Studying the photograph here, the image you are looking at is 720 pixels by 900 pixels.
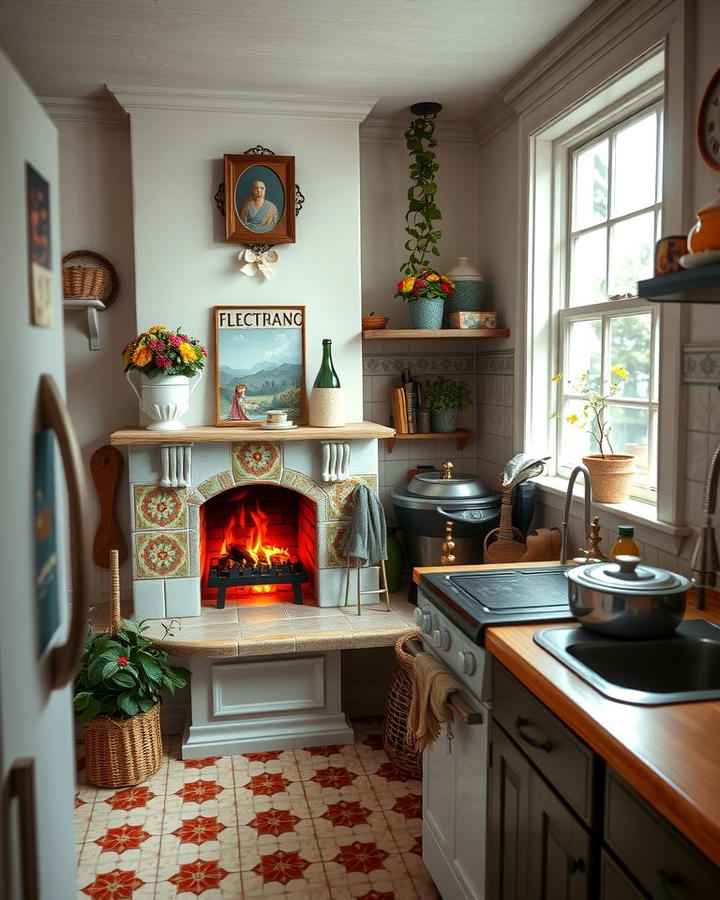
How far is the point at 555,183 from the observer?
3557 millimetres

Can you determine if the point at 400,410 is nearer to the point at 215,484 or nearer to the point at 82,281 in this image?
the point at 215,484

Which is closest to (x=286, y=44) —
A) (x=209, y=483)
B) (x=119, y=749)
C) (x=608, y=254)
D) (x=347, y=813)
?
(x=608, y=254)

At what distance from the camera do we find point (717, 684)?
1.84 meters

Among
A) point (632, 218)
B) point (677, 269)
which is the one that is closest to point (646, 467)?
point (632, 218)

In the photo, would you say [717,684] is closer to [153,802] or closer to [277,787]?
[277,787]

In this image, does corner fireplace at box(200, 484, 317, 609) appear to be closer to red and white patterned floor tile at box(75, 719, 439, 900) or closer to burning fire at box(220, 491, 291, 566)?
burning fire at box(220, 491, 291, 566)

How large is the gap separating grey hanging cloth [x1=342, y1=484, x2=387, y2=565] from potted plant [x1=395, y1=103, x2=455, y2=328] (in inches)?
34.4

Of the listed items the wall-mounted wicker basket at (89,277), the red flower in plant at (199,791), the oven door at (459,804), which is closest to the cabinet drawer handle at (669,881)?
the oven door at (459,804)

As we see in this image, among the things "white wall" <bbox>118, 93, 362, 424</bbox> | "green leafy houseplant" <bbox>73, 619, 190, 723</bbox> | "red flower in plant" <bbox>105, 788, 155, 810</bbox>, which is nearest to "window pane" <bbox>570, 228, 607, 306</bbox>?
"white wall" <bbox>118, 93, 362, 424</bbox>

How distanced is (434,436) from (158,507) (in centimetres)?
139

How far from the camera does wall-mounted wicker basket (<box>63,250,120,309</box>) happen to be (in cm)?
379

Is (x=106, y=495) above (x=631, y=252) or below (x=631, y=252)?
below

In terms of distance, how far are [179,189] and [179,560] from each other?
65.2 inches

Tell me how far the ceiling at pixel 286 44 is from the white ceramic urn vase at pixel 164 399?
1.27 meters
